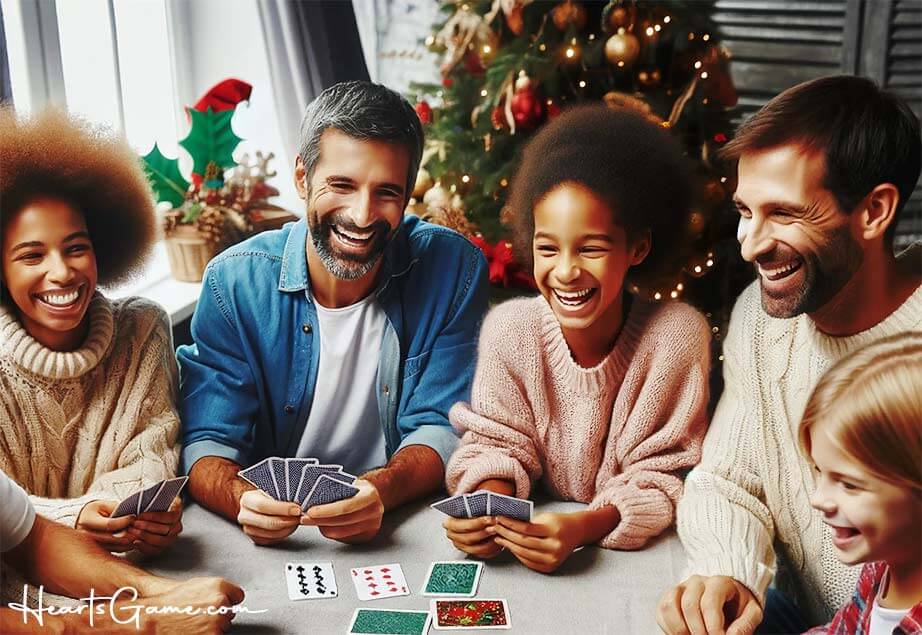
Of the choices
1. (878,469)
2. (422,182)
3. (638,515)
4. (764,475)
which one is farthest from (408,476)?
(878,469)

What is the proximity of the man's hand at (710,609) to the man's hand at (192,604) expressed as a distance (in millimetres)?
849

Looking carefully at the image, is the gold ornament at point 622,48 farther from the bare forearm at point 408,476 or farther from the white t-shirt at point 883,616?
the white t-shirt at point 883,616

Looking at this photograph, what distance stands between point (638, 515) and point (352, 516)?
0.59m

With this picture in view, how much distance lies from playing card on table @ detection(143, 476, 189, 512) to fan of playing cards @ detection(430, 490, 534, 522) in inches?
21.5

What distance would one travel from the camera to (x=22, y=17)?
6.44ft

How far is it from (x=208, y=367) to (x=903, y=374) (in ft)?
4.50

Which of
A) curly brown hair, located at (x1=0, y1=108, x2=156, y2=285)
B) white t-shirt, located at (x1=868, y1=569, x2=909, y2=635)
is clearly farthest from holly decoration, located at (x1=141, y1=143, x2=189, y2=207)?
white t-shirt, located at (x1=868, y1=569, x2=909, y2=635)

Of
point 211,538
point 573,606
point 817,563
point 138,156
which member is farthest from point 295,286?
point 817,563

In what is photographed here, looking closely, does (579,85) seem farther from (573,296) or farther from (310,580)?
(310,580)

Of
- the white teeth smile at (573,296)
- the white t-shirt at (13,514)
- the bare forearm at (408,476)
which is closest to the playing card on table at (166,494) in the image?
the white t-shirt at (13,514)

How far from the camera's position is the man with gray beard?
79.4 inches

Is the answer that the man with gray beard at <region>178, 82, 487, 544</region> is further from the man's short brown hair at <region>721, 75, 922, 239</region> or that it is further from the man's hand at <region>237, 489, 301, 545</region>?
the man's short brown hair at <region>721, 75, 922, 239</region>

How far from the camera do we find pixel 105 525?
197 cm

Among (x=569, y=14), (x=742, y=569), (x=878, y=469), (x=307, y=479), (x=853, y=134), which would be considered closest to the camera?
(x=878, y=469)
